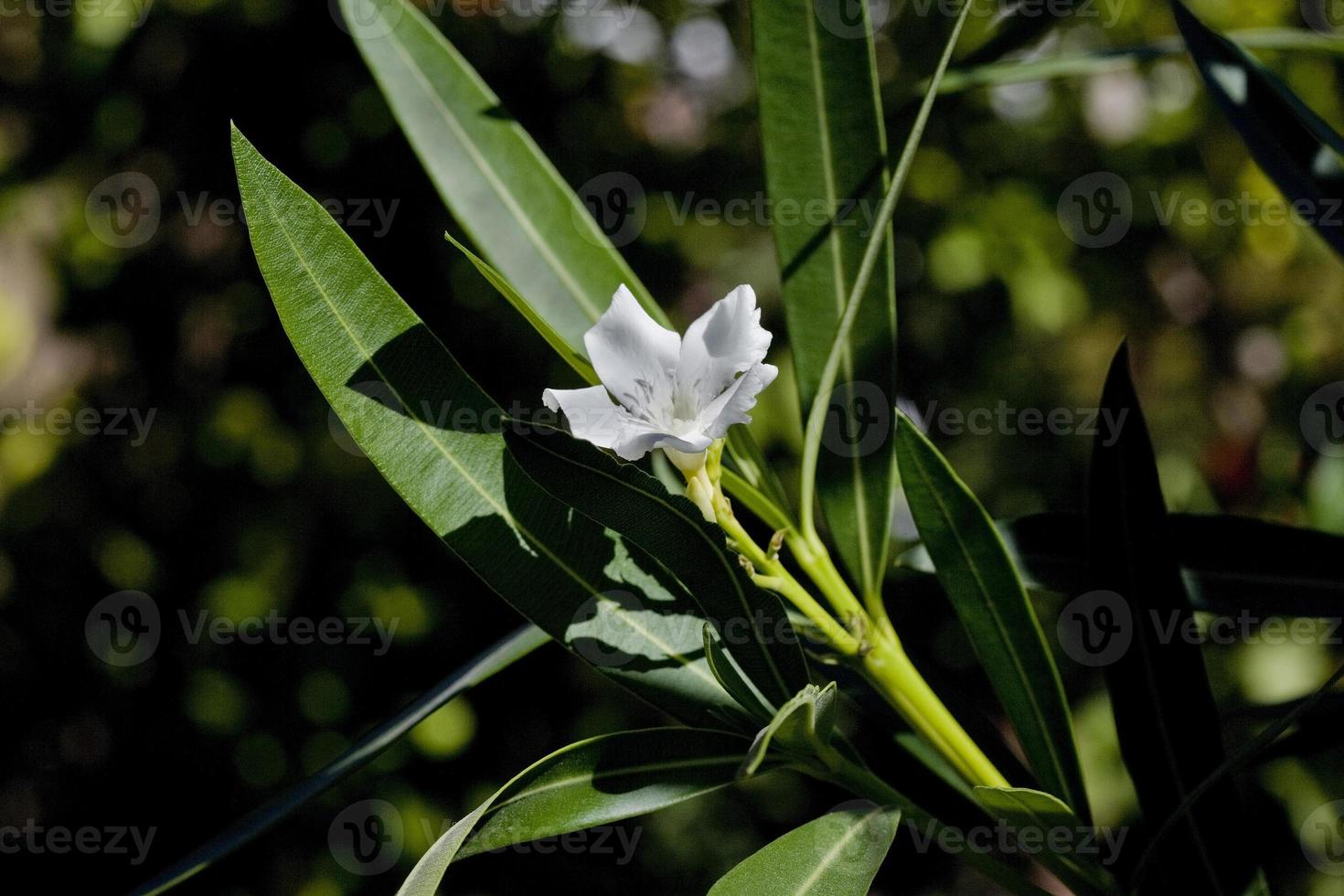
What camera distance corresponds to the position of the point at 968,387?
1697 mm

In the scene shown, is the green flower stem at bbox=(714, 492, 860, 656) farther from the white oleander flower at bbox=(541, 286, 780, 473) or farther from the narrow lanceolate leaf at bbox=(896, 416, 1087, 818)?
the narrow lanceolate leaf at bbox=(896, 416, 1087, 818)

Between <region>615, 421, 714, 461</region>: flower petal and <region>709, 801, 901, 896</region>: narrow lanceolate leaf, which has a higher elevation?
<region>615, 421, 714, 461</region>: flower petal

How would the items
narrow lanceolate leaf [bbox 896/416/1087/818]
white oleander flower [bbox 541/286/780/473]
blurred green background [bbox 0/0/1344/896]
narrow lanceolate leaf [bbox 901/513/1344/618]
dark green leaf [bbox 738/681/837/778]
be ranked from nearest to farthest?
dark green leaf [bbox 738/681/837/778] → white oleander flower [bbox 541/286/780/473] → narrow lanceolate leaf [bbox 896/416/1087/818] → narrow lanceolate leaf [bbox 901/513/1344/618] → blurred green background [bbox 0/0/1344/896]

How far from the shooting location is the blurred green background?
1459 millimetres

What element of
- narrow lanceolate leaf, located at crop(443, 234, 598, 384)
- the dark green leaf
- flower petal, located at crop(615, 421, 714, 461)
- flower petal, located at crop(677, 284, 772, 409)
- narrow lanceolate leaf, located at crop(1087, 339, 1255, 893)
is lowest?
narrow lanceolate leaf, located at crop(1087, 339, 1255, 893)

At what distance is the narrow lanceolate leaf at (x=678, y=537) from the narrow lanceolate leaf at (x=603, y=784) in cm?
7

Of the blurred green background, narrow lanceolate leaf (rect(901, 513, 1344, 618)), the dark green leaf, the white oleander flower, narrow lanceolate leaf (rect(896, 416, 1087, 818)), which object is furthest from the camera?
the blurred green background

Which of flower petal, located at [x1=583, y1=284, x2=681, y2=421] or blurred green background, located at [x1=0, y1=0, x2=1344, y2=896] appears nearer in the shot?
flower petal, located at [x1=583, y1=284, x2=681, y2=421]

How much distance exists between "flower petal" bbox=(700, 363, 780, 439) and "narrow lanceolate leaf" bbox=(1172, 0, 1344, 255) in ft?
1.96

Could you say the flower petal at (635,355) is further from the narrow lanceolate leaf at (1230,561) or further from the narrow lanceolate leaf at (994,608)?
the narrow lanceolate leaf at (1230,561)

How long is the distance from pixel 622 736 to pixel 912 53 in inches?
53.1

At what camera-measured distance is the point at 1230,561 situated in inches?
34.0

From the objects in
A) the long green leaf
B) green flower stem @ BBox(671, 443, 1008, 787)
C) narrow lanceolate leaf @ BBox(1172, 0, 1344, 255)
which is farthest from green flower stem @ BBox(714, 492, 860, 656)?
narrow lanceolate leaf @ BBox(1172, 0, 1344, 255)

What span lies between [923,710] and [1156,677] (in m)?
0.23
